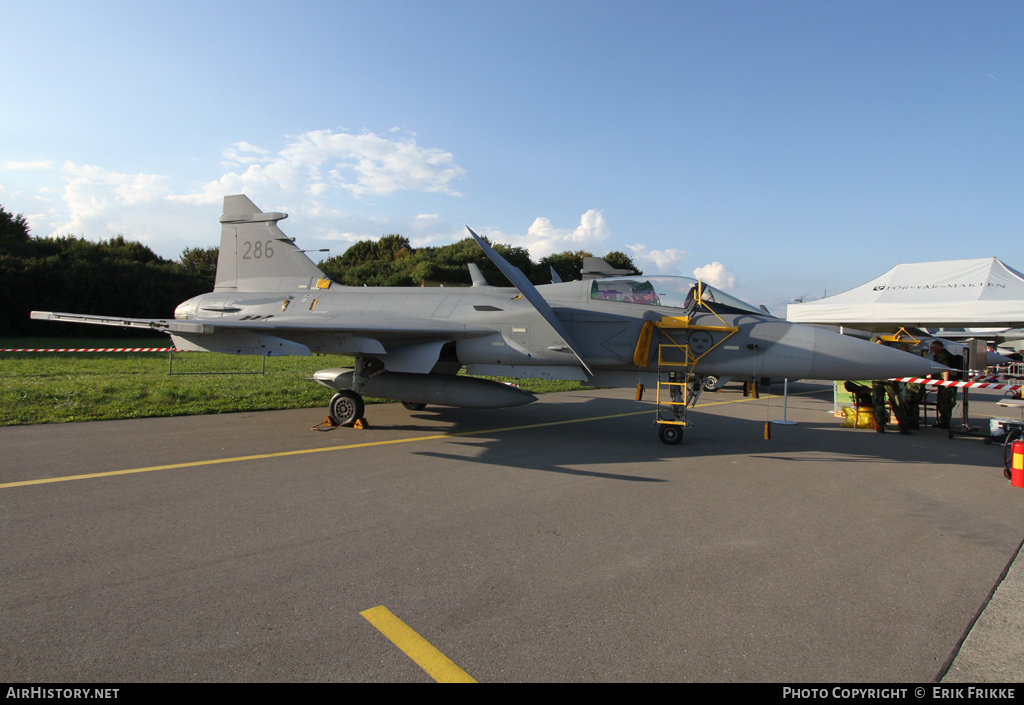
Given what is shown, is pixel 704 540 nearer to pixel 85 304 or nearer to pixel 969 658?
pixel 969 658

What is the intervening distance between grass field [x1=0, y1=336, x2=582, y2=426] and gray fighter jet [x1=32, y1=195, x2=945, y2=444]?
191 cm

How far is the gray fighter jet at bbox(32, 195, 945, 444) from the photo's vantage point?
689 centimetres

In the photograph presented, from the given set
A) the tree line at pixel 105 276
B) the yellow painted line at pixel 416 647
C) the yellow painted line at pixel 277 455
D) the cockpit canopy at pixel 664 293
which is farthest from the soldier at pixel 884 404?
the tree line at pixel 105 276

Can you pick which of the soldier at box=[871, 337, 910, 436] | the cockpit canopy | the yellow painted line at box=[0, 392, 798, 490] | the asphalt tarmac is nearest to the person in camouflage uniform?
the soldier at box=[871, 337, 910, 436]

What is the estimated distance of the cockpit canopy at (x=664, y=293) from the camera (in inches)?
292

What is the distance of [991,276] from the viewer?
8938 mm

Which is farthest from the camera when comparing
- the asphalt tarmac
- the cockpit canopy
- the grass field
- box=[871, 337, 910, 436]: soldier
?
box=[871, 337, 910, 436]: soldier

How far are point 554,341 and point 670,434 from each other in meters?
2.15

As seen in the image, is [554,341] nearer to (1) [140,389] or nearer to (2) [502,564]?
(2) [502,564]

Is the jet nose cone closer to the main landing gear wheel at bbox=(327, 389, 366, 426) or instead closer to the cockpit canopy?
the cockpit canopy

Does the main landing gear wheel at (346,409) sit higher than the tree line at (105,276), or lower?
lower

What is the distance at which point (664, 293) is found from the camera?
24.7 ft

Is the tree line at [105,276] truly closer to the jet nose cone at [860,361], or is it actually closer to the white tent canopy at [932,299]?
the white tent canopy at [932,299]

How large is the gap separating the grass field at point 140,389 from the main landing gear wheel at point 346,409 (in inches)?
86.2
